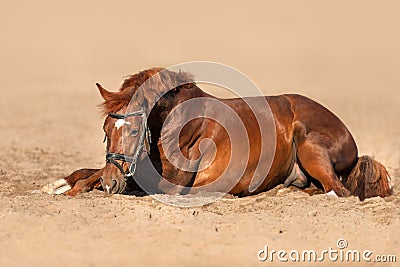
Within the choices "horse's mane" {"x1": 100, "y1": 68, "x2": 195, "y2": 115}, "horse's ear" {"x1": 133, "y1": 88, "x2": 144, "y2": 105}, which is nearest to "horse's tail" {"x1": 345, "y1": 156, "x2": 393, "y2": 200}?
"horse's mane" {"x1": 100, "y1": 68, "x2": 195, "y2": 115}

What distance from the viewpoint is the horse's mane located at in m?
5.59

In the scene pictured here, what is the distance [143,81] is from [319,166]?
1893 mm

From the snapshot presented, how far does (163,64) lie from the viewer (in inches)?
923

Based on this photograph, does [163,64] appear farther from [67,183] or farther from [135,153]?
[135,153]

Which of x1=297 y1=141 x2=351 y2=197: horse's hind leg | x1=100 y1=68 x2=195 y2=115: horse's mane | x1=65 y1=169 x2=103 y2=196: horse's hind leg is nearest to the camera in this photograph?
x1=100 y1=68 x2=195 y2=115: horse's mane

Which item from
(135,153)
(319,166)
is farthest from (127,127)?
(319,166)

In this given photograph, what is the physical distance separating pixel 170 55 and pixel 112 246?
74.1 feet

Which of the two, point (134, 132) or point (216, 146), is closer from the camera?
point (134, 132)

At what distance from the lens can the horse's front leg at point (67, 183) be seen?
618 cm

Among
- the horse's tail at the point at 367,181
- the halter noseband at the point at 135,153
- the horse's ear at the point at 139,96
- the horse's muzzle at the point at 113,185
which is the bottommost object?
the horse's tail at the point at 367,181

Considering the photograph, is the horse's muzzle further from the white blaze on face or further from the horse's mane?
the horse's mane

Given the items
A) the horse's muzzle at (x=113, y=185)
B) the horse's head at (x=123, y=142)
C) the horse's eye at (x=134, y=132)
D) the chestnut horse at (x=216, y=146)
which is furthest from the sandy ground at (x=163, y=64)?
the horse's eye at (x=134, y=132)

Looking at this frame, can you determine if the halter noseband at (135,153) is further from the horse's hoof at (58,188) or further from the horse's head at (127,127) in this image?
the horse's hoof at (58,188)

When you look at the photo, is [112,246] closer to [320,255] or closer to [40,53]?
[320,255]
